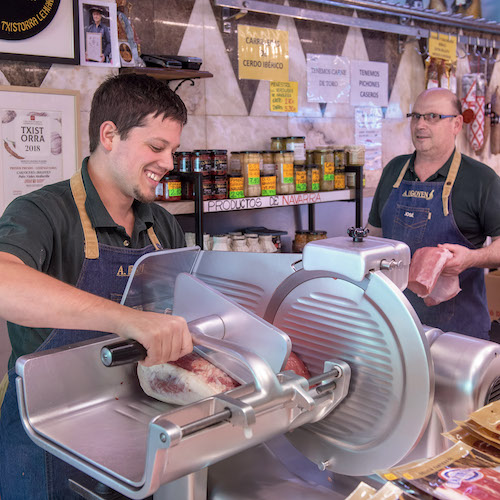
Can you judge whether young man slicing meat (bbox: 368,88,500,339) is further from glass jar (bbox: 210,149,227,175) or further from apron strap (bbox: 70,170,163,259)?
apron strap (bbox: 70,170,163,259)

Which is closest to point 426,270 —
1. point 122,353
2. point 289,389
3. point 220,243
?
point 289,389

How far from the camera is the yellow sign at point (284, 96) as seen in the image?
3979 millimetres

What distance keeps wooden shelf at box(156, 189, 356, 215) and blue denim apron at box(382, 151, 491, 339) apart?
630 mm

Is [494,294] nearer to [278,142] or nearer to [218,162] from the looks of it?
[278,142]

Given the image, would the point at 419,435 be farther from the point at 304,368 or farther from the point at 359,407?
the point at 304,368

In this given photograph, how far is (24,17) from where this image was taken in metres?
2.84

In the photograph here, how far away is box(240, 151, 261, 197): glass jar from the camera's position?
3389 millimetres

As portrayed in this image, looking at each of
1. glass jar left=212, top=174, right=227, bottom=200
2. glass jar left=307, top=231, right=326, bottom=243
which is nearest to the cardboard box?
glass jar left=307, top=231, right=326, bottom=243

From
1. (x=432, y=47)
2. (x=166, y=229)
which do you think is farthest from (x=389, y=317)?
(x=432, y=47)

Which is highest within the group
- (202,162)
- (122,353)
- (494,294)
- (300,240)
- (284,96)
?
(284,96)

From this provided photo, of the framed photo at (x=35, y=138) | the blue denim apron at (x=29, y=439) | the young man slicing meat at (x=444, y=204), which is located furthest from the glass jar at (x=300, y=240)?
the blue denim apron at (x=29, y=439)

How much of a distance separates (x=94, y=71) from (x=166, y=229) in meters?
1.31

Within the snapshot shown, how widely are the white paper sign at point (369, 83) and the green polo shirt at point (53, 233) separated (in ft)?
9.28

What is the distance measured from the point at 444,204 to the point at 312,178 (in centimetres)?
101
